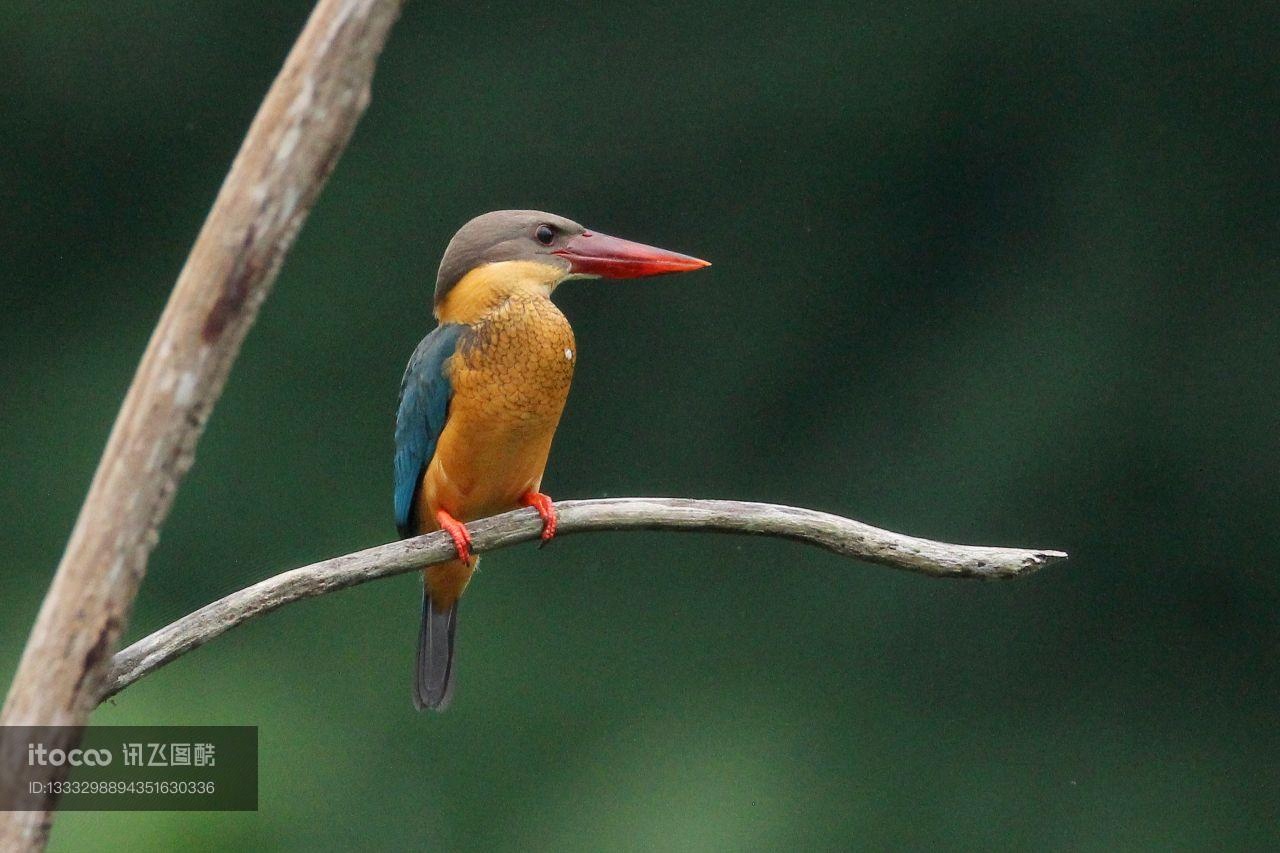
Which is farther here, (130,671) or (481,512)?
(481,512)

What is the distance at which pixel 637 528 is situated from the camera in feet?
7.34

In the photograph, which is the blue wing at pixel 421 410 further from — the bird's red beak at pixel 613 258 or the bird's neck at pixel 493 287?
the bird's red beak at pixel 613 258

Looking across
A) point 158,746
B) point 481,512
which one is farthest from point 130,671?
point 158,746

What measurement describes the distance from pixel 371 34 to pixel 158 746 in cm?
317

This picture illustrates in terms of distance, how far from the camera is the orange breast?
2.54 meters

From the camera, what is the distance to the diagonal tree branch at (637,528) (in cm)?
201

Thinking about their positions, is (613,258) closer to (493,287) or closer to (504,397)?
(493,287)

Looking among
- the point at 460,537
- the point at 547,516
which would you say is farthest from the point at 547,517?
the point at 460,537

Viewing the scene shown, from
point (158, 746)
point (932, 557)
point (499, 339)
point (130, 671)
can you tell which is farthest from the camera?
point (158, 746)

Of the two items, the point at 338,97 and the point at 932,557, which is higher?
the point at 338,97

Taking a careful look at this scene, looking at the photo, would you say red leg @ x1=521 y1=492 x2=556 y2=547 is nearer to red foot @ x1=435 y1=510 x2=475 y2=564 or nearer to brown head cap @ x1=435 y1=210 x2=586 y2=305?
red foot @ x1=435 y1=510 x2=475 y2=564

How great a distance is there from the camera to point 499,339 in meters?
2.55

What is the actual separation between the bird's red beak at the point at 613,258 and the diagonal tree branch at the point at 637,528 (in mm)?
571

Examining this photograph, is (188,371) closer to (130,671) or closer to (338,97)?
(338,97)
